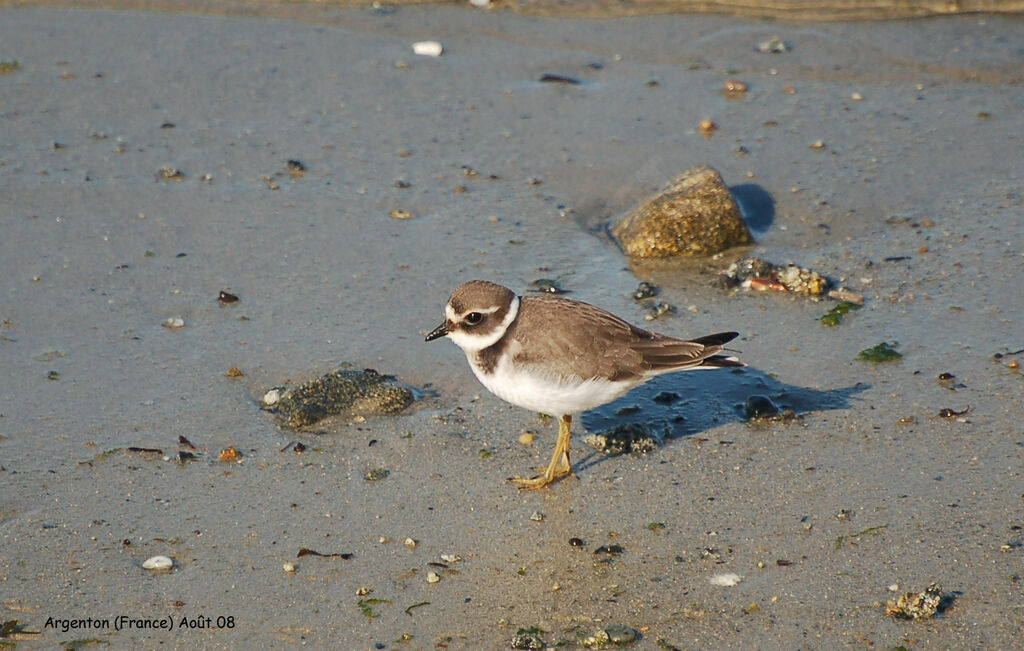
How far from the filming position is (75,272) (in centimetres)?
650

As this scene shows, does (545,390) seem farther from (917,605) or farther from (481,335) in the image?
(917,605)

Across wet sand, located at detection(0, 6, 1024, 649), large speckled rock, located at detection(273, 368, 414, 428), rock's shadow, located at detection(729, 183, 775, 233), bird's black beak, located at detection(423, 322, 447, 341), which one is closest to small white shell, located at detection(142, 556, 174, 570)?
wet sand, located at detection(0, 6, 1024, 649)

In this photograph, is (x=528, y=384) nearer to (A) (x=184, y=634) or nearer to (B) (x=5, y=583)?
(A) (x=184, y=634)

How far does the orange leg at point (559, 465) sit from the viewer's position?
16.4 feet

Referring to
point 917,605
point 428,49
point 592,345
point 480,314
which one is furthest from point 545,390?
point 428,49

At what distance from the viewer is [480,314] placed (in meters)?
5.07

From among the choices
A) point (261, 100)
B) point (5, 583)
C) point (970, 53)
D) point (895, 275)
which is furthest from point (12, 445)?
point (970, 53)

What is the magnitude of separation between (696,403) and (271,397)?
2172mm

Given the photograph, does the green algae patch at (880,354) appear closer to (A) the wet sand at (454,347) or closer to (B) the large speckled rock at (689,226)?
(A) the wet sand at (454,347)

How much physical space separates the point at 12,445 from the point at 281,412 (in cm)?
123

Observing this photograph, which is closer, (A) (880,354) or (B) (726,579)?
(B) (726,579)

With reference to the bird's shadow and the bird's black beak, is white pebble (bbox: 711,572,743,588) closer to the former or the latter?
the bird's shadow

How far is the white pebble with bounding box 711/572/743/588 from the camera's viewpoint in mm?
4258

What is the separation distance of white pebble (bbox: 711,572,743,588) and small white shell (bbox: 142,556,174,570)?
217 cm
